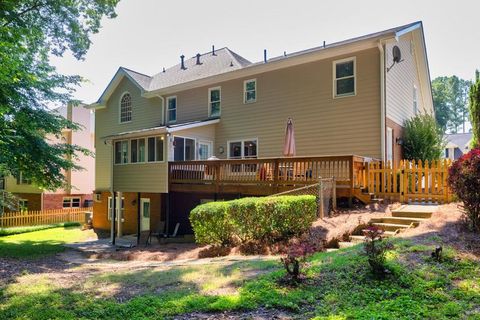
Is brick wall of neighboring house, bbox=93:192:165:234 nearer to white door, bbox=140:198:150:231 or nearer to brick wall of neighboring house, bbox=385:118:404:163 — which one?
white door, bbox=140:198:150:231

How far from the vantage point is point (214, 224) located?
9.67 m

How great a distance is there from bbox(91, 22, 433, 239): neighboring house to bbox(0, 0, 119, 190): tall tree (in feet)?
10.9

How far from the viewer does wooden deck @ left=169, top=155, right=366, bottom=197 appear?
11.0 meters

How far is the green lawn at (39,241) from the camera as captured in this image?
13064 mm

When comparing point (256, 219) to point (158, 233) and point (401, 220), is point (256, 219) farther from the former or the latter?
point (158, 233)

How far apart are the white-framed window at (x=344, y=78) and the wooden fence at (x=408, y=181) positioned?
11.3 feet

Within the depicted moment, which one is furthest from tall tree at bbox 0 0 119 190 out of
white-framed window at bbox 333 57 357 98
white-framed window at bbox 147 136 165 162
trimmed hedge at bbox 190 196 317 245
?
white-framed window at bbox 333 57 357 98

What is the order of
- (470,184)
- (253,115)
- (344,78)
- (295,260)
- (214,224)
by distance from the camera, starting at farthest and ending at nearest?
1. (253,115)
2. (344,78)
3. (214,224)
4. (470,184)
5. (295,260)

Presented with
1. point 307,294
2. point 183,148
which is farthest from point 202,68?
point 307,294

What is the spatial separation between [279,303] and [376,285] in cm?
140

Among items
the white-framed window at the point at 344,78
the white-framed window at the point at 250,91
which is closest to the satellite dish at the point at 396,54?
the white-framed window at the point at 344,78

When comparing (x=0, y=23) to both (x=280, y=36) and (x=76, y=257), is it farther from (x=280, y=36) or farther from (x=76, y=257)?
(x=280, y=36)

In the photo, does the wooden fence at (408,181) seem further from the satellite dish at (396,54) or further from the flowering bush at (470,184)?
the satellite dish at (396,54)

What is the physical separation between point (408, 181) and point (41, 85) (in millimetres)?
14825
